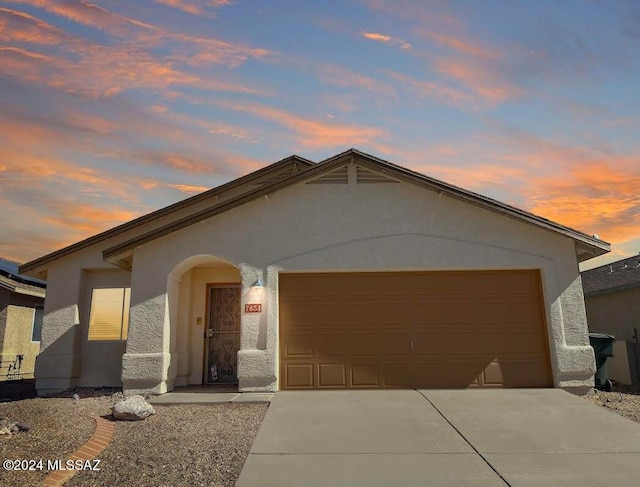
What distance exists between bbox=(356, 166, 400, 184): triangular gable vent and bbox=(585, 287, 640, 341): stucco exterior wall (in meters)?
10.2

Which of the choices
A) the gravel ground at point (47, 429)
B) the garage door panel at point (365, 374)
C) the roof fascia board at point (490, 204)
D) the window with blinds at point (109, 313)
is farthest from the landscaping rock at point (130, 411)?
the roof fascia board at point (490, 204)

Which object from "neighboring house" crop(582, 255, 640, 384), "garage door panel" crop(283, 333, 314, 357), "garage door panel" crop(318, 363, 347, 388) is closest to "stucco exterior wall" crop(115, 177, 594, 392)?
"garage door panel" crop(283, 333, 314, 357)

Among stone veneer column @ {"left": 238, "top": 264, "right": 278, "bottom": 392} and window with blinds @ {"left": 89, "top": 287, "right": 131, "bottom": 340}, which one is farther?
window with blinds @ {"left": 89, "top": 287, "right": 131, "bottom": 340}

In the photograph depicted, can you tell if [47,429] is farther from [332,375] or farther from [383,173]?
[383,173]

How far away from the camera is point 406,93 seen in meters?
11.4

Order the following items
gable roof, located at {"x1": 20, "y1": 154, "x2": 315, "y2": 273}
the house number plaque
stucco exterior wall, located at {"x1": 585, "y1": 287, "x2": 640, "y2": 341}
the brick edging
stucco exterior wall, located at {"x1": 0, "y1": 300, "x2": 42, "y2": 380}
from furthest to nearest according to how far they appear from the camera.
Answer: stucco exterior wall, located at {"x1": 0, "y1": 300, "x2": 42, "y2": 380} < stucco exterior wall, located at {"x1": 585, "y1": 287, "x2": 640, "y2": 341} < gable roof, located at {"x1": 20, "y1": 154, "x2": 315, "y2": 273} < the house number plaque < the brick edging

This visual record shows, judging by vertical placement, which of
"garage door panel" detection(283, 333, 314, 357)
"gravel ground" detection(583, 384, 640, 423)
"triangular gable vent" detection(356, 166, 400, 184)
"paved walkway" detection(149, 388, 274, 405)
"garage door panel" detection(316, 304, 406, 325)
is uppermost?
"triangular gable vent" detection(356, 166, 400, 184)

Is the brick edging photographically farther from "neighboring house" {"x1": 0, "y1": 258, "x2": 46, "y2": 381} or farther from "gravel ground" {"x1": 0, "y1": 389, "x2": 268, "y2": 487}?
"neighboring house" {"x1": 0, "y1": 258, "x2": 46, "y2": 381}

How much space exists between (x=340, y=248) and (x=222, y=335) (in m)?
4.11

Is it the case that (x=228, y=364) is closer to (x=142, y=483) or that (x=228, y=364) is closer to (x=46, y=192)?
(x=142, y=483)

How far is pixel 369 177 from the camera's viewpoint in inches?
400

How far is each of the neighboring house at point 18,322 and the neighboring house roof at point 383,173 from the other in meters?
8.05

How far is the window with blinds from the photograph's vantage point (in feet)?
38.6

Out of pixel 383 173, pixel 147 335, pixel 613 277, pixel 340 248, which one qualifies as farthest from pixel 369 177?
pixel 613 277
